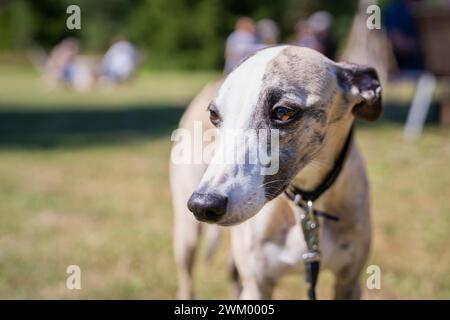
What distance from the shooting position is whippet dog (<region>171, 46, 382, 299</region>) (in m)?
2.16

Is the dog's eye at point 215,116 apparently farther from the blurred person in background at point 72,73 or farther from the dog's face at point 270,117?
the blurred person in background at point 72,73

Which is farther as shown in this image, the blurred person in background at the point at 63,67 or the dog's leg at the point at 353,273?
the blurred person in background at the point at 63,67

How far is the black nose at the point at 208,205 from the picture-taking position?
6.75 ft

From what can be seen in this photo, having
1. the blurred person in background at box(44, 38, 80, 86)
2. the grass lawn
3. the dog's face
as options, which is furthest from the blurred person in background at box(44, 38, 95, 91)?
the dog's face

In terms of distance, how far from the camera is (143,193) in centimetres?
671

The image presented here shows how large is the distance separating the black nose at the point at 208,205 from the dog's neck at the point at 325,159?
0.63m

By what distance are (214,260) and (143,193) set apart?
2.13m

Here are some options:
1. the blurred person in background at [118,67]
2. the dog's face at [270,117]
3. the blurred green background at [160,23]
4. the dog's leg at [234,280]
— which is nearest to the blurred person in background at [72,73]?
the blurred person in background at [118,67]

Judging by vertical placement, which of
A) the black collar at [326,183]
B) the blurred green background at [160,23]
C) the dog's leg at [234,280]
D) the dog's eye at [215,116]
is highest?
the blurred green background at [160,23]

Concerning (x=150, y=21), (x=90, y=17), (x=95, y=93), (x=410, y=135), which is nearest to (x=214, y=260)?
(x=410, y=135)

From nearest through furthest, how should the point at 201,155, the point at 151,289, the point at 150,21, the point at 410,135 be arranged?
the point at 201,155
the point at 151,289
the point at 410,135
the point at 150,21

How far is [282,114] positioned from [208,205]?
0.50 metres

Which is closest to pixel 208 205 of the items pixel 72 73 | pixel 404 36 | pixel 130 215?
pixel 130 215

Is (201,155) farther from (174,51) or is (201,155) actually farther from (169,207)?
(174,51)
